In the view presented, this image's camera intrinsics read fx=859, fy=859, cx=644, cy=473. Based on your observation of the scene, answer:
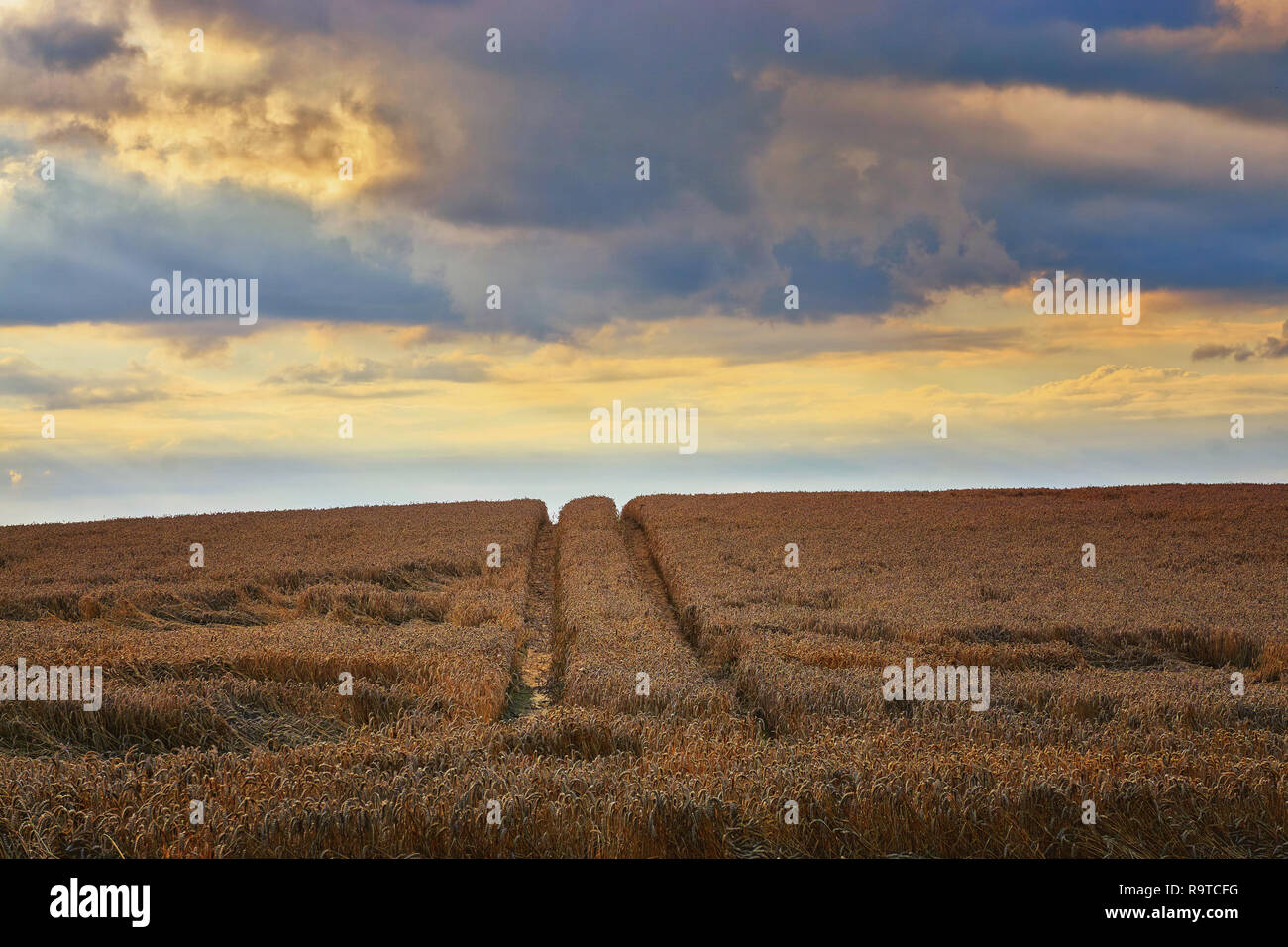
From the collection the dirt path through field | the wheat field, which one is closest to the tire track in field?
the wheat field

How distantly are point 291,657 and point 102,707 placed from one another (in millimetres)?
2690

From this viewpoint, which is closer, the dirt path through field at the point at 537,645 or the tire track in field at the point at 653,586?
the dirt path through field at the point at 537,645

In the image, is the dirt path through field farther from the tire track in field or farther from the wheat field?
the tire track in field

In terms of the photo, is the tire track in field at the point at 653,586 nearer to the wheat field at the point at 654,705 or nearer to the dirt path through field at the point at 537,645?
the wheat field at the point at 654,705

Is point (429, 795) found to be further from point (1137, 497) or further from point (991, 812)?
point (1137, 497)

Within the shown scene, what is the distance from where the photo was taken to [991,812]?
6328 millimetres

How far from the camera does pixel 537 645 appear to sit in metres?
16.6

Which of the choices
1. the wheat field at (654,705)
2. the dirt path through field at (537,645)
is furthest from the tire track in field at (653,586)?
the dirt path through field at (537,645)

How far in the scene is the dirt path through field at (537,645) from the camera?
1277cm

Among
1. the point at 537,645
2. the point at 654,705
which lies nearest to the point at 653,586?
the point at 537,645

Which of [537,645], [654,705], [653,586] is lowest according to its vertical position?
[537,645]

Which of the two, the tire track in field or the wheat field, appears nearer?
the wheat field

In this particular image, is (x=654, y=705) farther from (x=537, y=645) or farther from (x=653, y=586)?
(x=653, y=586)

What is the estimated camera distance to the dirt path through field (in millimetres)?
12766
